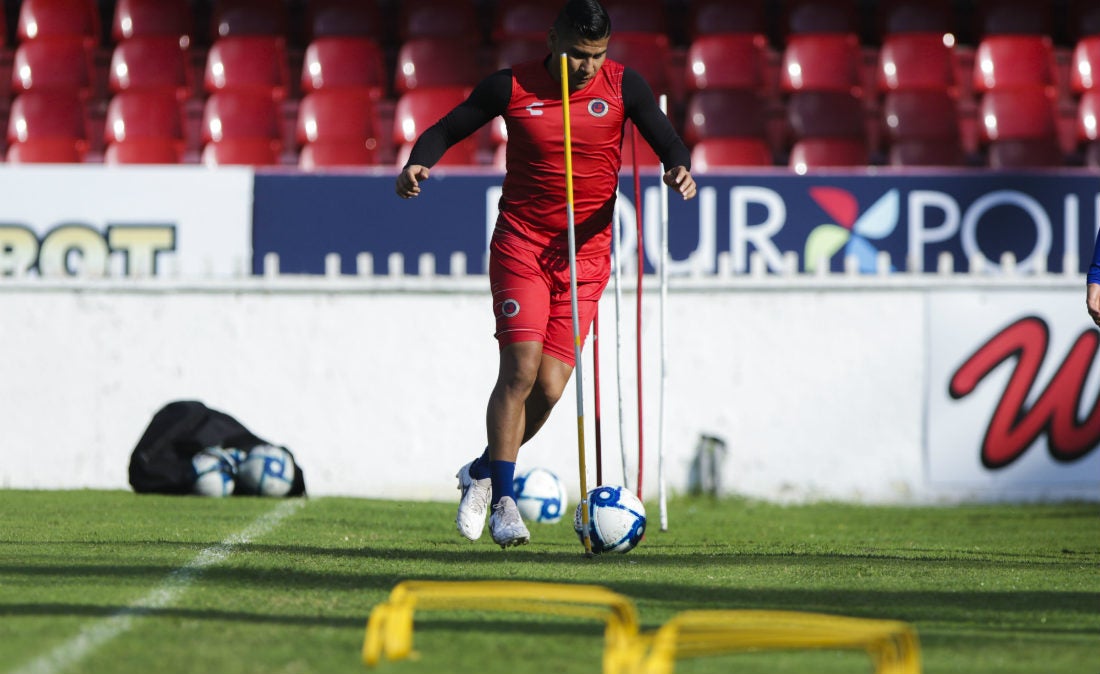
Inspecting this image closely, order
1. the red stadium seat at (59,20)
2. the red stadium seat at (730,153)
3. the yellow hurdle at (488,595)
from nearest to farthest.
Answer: the yellow hurdle at (488,595), the red stadium seat at (730,153), the red stadium seat at (59,20)

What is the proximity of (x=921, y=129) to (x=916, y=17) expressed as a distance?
1752mm

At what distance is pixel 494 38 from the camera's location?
15.4 meters

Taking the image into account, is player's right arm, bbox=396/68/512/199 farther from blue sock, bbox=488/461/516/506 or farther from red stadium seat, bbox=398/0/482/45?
red stadium seat, bbox=398/0/482/45

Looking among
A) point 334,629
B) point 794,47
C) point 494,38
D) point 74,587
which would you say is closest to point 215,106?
point 494,38

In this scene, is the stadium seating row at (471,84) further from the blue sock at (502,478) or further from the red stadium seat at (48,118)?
the blue sock at (502,478)

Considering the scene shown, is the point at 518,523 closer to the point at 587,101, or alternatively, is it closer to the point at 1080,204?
the point at 587,101

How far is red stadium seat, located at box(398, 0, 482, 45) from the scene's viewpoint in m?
15.3

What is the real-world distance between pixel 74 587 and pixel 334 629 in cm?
129

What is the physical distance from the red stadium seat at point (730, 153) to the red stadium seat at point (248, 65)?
151 inches

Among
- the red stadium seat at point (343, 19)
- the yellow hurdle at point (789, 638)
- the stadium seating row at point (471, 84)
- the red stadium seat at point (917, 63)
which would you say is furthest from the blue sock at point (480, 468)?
the red stadium seat at point (343, 19)

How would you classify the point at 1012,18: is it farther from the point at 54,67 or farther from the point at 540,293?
the point at 540,293

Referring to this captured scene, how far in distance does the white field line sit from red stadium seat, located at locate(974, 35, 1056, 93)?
9.82m

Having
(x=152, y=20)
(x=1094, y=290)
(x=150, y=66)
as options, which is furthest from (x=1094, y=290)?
(x=152, y=20)

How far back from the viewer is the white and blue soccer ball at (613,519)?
6480 mm
